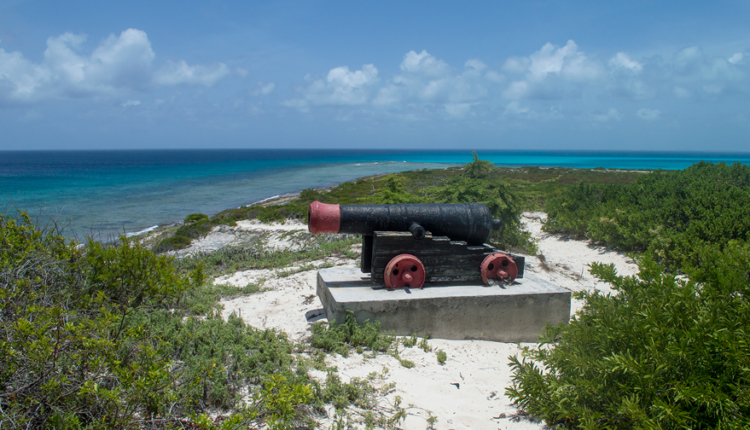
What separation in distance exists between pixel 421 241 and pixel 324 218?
41.3 inches

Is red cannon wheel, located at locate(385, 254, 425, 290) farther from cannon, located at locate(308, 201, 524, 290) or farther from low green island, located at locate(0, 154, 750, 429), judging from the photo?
low green island, located at locate(0, 154, 750, 429)

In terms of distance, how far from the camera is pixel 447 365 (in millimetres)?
3812

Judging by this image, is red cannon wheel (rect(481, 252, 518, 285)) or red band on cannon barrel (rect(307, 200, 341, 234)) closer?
red band on cannon barrel (rect(307, 200, 341, 234))

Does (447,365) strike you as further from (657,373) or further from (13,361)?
(13,361)

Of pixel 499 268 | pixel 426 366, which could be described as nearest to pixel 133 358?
→ pixel 426 366

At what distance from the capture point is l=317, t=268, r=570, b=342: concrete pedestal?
4.27m

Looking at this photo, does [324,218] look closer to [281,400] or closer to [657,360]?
[281,400]

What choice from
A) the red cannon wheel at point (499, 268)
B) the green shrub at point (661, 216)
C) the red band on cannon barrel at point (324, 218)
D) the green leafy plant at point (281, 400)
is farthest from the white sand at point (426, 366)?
the green shrub at point (661, 216)

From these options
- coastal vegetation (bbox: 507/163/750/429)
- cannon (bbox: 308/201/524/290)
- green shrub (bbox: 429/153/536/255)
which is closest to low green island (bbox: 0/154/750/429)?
coastal vegetation (bbox: 507/163/750/429)

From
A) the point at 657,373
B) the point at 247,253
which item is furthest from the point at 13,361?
the point at 247,253

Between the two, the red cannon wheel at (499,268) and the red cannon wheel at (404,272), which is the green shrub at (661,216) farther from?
the red cannon wheel at (404,272)

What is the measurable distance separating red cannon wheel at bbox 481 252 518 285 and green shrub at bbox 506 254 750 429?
1.71 m

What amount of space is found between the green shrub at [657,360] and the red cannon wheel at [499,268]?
171 centimetres

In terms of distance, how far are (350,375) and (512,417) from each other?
121 cm
